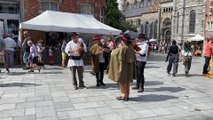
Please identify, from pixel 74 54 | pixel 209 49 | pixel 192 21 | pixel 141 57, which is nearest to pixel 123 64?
pixel 141 57

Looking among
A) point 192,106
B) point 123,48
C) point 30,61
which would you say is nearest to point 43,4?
point 30,61

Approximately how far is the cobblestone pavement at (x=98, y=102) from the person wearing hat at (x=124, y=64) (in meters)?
0.53

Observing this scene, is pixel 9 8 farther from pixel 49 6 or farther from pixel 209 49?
pixel 209 49

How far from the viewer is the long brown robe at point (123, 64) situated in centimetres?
666

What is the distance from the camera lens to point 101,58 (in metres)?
8.77

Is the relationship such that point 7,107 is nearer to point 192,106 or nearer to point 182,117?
point 182,117

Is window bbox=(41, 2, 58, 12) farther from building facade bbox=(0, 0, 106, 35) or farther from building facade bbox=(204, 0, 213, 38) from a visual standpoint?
building facade bbox=(204, 0, 213, 38)

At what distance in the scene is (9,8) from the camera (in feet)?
60.4

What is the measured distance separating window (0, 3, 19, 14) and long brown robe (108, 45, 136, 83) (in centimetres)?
1401

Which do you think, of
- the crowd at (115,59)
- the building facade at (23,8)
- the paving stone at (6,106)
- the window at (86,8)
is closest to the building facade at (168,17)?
the window at (86,8)

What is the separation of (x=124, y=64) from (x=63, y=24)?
842 cm

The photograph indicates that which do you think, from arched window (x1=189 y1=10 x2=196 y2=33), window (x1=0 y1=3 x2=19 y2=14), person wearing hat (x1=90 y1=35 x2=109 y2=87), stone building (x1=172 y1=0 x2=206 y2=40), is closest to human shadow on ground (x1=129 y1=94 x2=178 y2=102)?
person wearing hat (x1=90 y1=35 x2=109 y2=87)

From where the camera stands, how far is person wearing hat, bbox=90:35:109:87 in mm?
8625

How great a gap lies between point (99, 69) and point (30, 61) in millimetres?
4409
